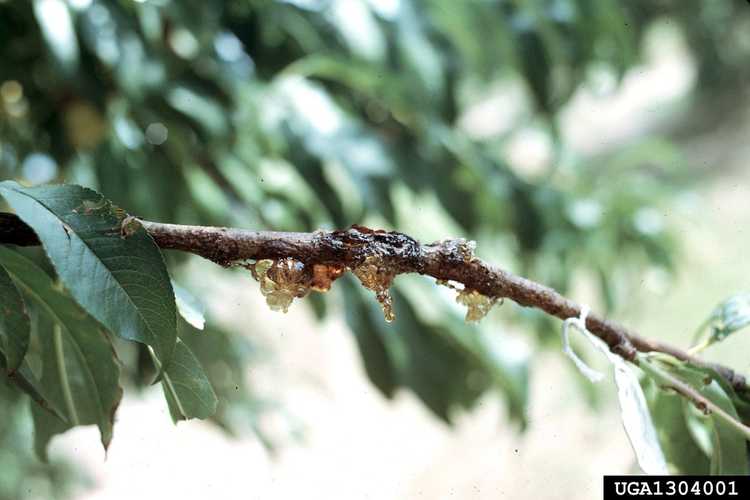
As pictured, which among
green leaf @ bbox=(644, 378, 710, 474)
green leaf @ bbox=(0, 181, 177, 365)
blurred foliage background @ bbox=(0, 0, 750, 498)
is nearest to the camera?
green leaf @ bbox=(0, 181, 177, 365)

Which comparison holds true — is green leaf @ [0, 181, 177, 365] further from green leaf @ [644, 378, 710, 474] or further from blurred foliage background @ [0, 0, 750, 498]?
blurred foliage background @ [0, 0, 750, 498]

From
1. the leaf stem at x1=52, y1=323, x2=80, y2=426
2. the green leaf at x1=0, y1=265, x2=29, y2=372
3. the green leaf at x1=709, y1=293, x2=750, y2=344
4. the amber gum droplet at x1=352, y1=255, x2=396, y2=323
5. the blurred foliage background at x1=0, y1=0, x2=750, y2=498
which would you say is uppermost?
the blurred foliage background at x1=0, y1=0, x2=750, y2=498

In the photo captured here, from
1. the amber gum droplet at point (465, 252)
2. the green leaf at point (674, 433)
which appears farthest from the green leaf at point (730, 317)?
the amber gum droplet at point (465, 252)

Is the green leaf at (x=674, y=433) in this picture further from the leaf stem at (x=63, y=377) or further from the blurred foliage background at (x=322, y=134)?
the blurred foliage background at (x=322, y=134)

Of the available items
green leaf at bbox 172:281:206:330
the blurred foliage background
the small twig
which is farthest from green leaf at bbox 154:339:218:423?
the blurred foliage background

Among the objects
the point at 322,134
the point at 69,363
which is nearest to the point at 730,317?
the point at 69,363

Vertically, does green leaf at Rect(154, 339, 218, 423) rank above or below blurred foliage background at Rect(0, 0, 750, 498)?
below

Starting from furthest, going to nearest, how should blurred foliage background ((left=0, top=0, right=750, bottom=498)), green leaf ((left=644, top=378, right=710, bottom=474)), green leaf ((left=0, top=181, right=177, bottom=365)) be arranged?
blurred foliage background ((left=0, top=0, right=750, bottom=498)) → green leaf ((left=644, top=378, right=710, bottom=474)) → green leaf ((left=0, top=181, right=177, bottom=365))

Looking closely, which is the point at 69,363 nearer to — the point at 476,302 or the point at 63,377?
the point at 63,377
